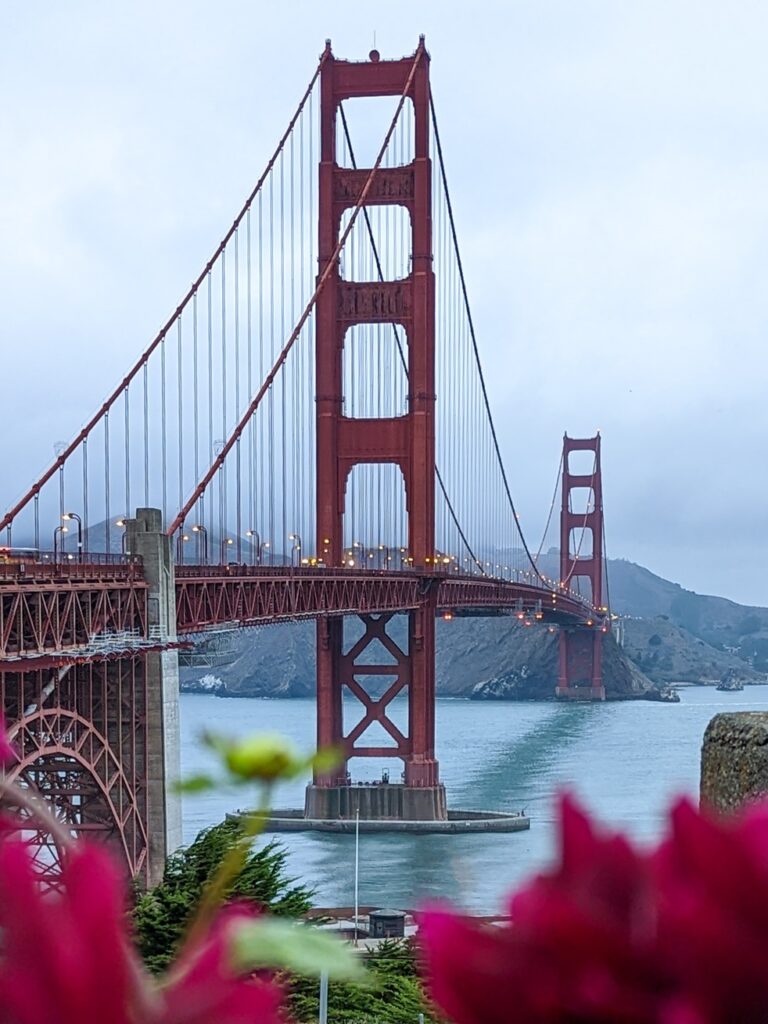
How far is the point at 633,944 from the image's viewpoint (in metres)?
0.77

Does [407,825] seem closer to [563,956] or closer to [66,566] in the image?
[66,566]

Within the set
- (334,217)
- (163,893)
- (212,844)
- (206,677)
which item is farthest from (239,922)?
(206,677)

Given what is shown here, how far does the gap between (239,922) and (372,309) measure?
156 ft

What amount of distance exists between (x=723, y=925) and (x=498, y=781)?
60.6m

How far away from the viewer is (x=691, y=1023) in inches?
28.0

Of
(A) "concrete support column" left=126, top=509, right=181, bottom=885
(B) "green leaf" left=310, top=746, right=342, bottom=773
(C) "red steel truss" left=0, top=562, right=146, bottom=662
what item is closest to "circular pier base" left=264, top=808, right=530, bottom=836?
(A) "concrete support column" left=126, top=509, right=181, bottom=885

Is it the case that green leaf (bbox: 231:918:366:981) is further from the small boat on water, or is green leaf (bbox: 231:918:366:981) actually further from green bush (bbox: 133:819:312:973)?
the small boat on water

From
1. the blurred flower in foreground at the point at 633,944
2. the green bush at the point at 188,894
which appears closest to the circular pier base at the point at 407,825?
the green bush at the point at 188,894

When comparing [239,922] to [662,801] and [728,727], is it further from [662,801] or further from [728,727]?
[728,727]

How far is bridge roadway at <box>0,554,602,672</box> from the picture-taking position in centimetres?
2033

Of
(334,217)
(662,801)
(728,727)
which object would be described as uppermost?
(334,217)

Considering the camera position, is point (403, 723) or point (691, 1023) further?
point (403, 723)

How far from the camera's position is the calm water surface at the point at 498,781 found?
1.29 m

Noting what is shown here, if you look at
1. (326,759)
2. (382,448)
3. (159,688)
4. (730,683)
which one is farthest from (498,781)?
(730,683)
